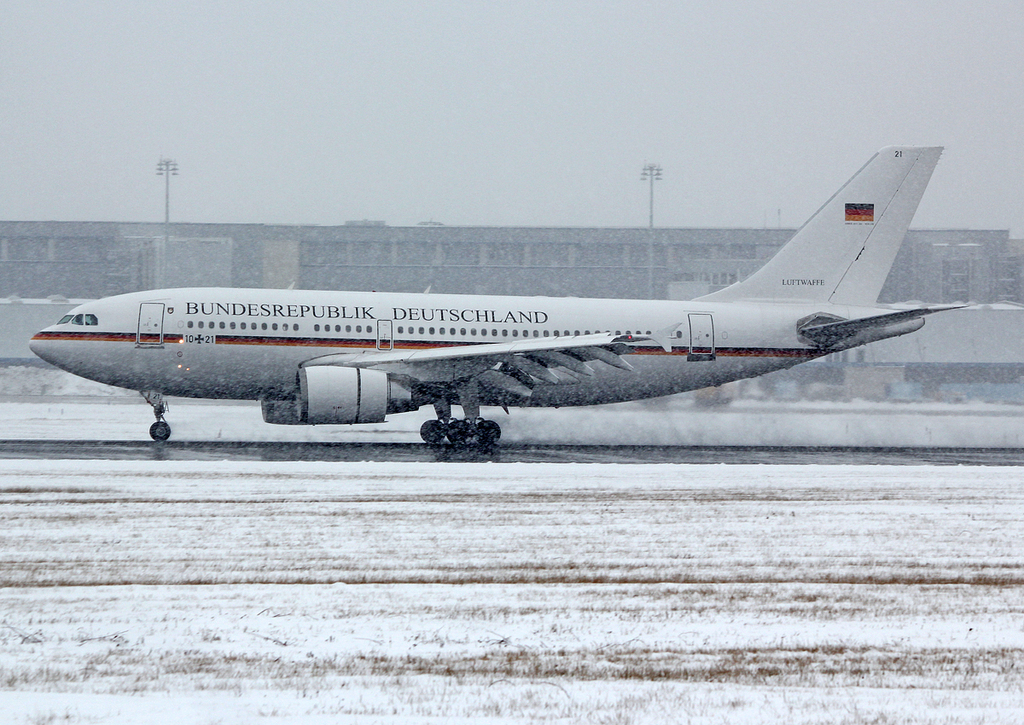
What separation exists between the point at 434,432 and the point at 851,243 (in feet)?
40.8

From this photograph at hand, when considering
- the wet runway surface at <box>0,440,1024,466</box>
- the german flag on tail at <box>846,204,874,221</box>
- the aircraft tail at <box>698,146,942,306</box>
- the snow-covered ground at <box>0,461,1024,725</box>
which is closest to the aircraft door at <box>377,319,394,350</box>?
the wet runway surface at <box>0,440,1024,466</box>

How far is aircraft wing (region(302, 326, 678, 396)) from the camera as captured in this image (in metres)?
21.5

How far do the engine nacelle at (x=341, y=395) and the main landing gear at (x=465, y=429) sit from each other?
215cm

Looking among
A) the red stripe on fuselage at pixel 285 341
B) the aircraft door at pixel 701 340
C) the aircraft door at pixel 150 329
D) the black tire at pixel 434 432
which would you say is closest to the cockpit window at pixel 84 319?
the red stripe on fuselage at pixel 285 341

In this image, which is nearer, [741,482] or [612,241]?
[741,482]

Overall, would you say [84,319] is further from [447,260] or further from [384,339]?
[447,260]

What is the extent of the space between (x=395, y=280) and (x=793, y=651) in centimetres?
5774

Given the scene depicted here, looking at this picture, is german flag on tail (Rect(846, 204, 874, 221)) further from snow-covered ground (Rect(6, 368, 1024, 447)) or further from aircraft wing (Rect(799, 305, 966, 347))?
snow-covered ground (Rect(6, 368, 1024, 447))

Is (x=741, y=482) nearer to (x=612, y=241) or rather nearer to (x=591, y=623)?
(x=591, y=623)

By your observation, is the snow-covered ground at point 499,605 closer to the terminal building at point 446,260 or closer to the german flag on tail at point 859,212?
the german flag on tail at point 859,212

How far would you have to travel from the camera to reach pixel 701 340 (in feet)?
83.0

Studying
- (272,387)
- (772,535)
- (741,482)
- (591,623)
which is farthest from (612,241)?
(591,623)

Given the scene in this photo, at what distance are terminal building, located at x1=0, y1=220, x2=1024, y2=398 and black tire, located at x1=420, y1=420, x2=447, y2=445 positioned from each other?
37.6 meters

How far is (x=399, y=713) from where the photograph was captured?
234 inches
